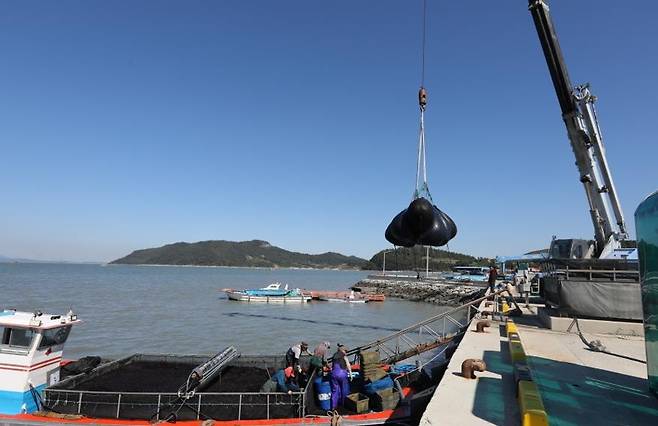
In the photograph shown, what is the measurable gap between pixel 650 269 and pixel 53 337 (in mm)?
11858

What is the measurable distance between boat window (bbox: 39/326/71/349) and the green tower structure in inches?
458

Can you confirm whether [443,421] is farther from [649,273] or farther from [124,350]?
[124,350]

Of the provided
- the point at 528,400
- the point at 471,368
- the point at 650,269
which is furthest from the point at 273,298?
the point at 650,269

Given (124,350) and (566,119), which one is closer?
(566,119)

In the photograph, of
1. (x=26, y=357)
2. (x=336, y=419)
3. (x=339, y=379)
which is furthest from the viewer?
(x=339, y=379)

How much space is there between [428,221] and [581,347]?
493 cm

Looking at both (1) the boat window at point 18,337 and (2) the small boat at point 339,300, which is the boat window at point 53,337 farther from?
(2) the small boat at point 339,300

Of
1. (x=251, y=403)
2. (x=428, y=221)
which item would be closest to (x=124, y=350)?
(x=251, y=403)

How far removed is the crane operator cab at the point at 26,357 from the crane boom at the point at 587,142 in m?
17.5

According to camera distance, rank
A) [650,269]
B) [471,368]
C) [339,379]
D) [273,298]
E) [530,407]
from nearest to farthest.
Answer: [530,407], [650,269], [471,368], [339,379], [273,298]

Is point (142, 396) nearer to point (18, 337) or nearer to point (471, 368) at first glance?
point (18, 337)

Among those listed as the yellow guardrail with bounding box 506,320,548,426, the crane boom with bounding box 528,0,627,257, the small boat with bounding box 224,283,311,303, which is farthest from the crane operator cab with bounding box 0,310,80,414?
the small boat with bounding box 224,283,311,303

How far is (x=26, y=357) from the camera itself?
9312 millimetres

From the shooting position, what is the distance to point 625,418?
5508mm
